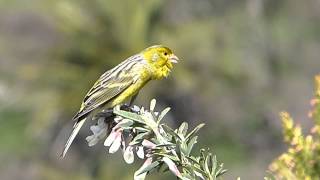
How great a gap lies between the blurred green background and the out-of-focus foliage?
4740 millimetres

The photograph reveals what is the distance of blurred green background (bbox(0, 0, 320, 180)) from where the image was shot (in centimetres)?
747

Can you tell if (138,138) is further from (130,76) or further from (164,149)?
(130,76)

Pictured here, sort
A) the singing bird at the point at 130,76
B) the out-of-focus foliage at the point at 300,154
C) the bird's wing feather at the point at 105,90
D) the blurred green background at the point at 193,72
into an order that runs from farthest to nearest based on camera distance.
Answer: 1. the blurred green background at the point at 193,72
2. the singing bird at the point at 130,76
3. the bird's wing feather at the point at 105,90
4. the out-of-focus foliage at the point at 300,154

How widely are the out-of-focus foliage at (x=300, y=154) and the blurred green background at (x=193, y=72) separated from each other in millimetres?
4740

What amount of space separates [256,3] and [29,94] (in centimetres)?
320

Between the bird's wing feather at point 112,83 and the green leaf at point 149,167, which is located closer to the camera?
the green leaf at point 149,167

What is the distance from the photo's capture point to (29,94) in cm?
912

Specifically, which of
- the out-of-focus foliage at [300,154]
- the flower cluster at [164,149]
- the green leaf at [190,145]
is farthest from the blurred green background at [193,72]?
the green leaf at [190,145]

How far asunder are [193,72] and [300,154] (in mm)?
6188

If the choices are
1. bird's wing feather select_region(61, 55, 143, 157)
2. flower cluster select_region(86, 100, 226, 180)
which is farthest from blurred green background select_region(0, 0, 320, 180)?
flower cluster select_region(86, 100, 226, 180)

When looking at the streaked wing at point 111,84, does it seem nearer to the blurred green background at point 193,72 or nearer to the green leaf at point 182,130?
the green leaf at point 182,130

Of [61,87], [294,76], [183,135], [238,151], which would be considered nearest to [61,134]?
[61,87]

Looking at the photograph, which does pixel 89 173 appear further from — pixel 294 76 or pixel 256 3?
pixel 294 76

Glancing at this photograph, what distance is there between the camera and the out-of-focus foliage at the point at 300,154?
1.72 meters
